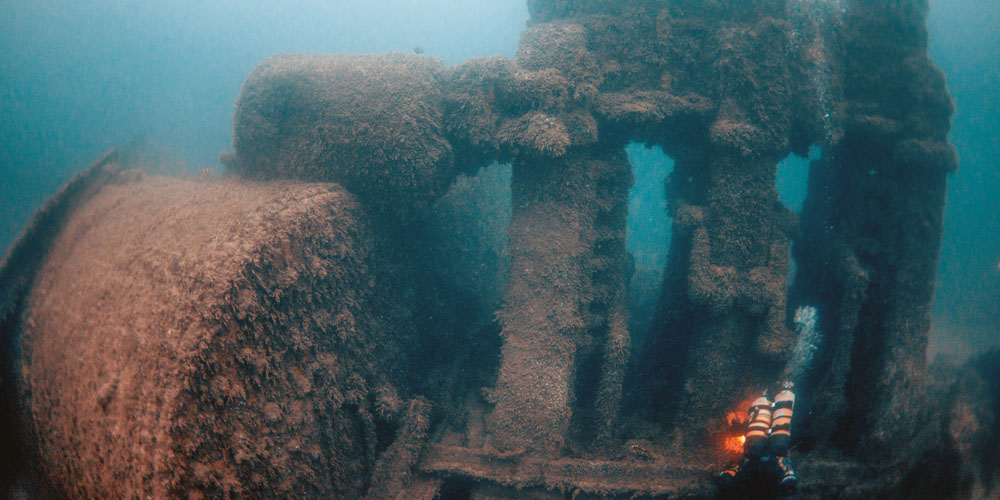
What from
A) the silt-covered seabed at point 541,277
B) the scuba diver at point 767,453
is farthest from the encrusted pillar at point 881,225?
the scuba diver at point 767,453

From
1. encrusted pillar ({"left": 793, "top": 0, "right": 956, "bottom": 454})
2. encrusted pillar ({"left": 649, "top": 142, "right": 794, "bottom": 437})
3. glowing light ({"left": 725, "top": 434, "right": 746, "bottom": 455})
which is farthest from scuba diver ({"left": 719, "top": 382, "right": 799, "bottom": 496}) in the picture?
encrusted pillar ({"left": 793, "top": 0, "right": 956, "bottom": 454})

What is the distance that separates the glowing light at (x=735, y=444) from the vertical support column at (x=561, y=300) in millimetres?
1248

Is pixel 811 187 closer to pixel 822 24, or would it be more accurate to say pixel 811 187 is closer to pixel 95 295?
pixel 822 24

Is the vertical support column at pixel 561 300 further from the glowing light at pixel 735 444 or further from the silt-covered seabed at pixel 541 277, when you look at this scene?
the glowing light at pixel 735 444

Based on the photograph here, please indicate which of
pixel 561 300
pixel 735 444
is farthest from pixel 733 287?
pixel 561 300

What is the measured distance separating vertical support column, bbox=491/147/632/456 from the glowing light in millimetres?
1248

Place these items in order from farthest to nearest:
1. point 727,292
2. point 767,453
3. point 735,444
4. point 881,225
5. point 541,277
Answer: point 881,225 < point 541,277 < point 727,292 < point 735,444 < point 767,453

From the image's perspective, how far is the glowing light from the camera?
4.21m

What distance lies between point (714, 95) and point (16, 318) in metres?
8.63

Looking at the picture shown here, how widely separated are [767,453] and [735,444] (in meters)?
0.70

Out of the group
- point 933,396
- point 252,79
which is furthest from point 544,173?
point 933,396

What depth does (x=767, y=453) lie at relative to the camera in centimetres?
363

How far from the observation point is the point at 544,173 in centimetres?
496

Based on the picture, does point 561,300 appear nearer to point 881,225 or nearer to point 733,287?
point 733,287
